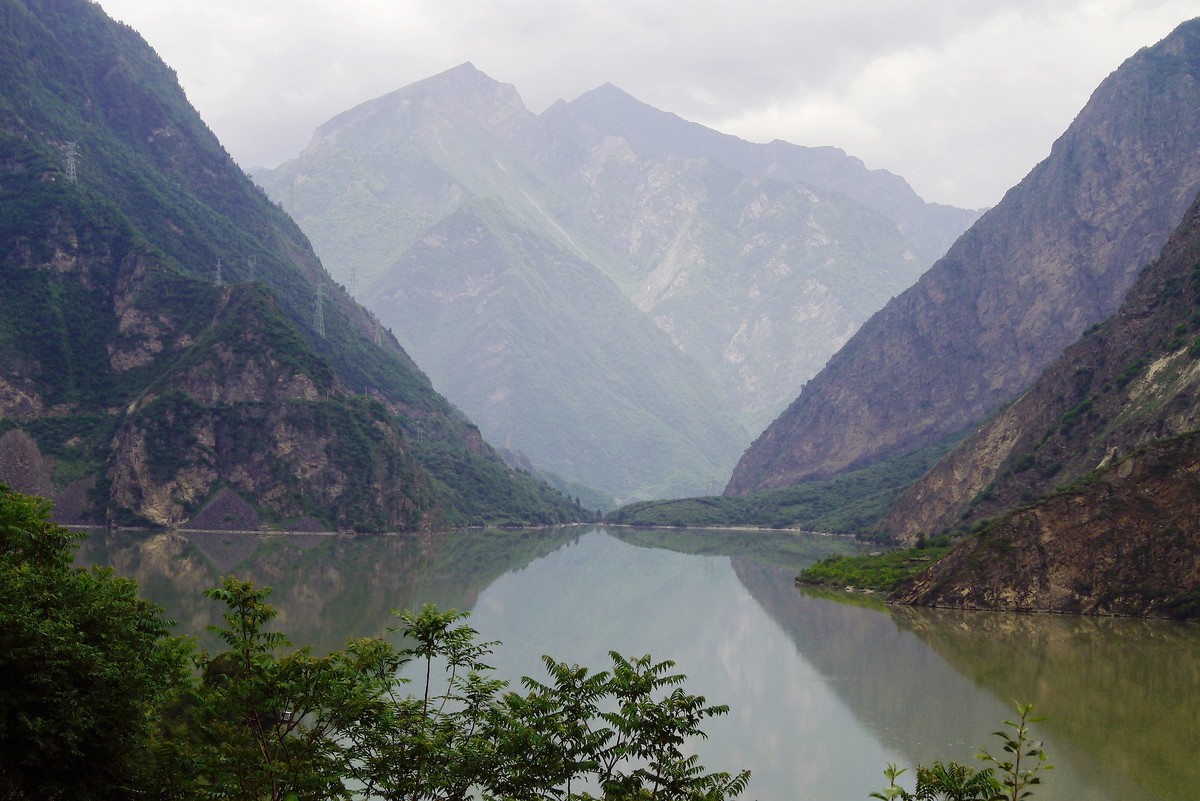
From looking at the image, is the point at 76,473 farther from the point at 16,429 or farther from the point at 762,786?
the point at 762,786

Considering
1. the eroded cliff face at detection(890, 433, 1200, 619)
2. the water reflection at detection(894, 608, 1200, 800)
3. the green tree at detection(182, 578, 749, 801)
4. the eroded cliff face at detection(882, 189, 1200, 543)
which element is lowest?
the water reflection at detection(894, 608, 1200, 800)

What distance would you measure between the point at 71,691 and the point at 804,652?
5749cm

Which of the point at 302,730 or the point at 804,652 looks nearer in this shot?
the point at 302,730

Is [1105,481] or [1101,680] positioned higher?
[1105,481]

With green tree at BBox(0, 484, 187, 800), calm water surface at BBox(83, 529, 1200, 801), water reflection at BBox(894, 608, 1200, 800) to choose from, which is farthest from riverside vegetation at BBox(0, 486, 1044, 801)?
water reflection at BBox(894, 608, 1200, 800)

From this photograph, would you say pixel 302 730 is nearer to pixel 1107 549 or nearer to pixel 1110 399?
pixel 1107 549

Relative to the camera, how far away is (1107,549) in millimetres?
94938

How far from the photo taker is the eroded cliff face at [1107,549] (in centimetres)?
9169

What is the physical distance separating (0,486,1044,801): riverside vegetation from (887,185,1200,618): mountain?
6726cm

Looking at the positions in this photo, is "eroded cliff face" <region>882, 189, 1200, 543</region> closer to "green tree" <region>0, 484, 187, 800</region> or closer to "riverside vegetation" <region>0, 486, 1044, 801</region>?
"riverside vegetation" <region>0, 486, 1044, 801</region>

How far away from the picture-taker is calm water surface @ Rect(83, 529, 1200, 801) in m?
50.9

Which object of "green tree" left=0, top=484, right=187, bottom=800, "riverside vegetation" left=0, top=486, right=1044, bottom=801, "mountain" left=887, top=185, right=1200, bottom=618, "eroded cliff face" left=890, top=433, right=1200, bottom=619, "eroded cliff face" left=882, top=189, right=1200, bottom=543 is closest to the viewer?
"green tree" left=0, top=484, right=187, bottom=800

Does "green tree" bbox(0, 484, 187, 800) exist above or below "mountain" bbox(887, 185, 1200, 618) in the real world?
below

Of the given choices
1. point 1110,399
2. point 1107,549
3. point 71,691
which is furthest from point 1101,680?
point 1110,399
